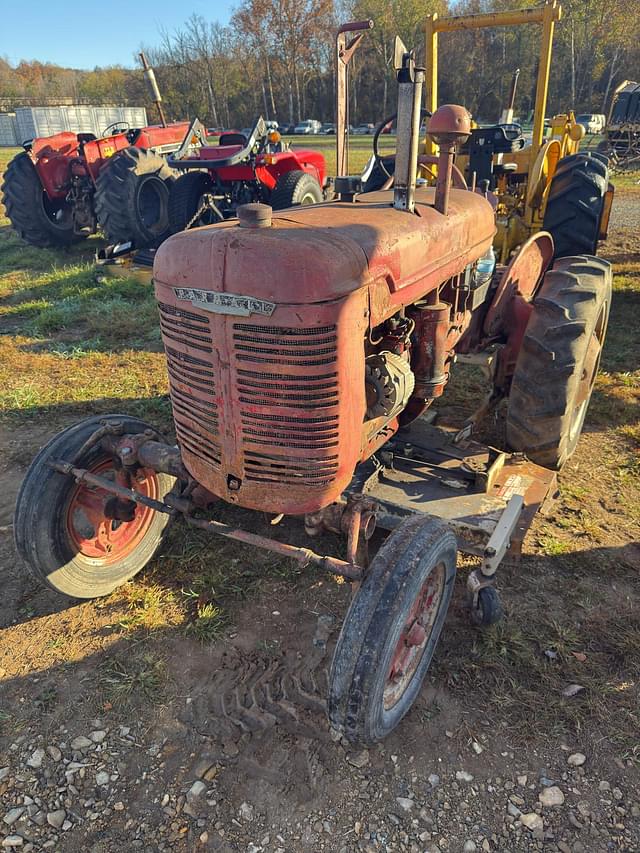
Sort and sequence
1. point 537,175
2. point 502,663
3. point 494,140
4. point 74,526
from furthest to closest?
point 494,140, point 537,175, point 74,526, point 502,663

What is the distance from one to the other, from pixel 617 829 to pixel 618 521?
6.01ft

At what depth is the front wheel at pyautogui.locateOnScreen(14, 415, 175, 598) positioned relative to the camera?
2.79 metres

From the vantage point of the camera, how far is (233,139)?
8.71 m

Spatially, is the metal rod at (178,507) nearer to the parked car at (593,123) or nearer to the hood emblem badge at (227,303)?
the hood emblem badge at (227,303)

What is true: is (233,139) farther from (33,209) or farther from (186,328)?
(186,328)

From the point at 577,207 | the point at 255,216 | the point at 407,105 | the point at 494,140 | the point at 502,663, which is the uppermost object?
the point at 407,105

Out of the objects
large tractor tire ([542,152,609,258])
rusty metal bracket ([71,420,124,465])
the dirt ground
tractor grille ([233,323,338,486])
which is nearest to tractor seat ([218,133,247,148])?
Answer: large tractor tire ([542,152,609,258])

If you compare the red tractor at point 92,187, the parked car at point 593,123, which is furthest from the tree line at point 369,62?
the red tractor at point 92,187

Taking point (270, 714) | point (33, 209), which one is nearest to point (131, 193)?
point (33, 209)

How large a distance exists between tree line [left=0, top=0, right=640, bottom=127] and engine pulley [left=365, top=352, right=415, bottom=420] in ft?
122

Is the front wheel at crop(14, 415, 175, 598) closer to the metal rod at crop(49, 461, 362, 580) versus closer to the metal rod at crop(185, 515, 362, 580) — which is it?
the metal rod at crop(49, 461, 362, 580)

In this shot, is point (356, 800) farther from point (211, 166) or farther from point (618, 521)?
point (211, 166)

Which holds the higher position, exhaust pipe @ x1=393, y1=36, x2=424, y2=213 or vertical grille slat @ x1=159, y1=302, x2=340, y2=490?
exhaust pipe @ x1=393, y1=36, x2=424, y2=213

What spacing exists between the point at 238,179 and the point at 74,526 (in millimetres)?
6676
